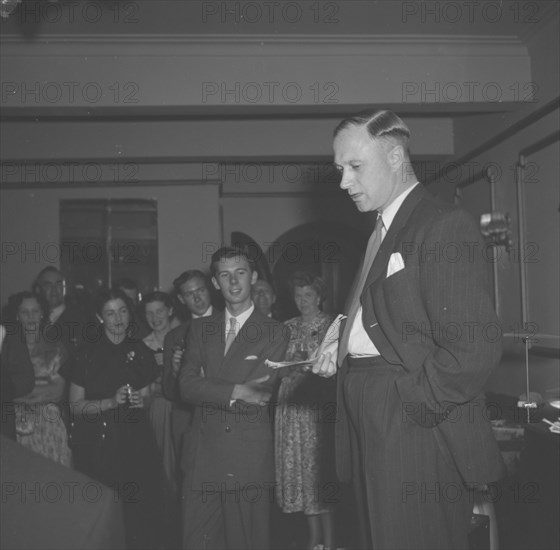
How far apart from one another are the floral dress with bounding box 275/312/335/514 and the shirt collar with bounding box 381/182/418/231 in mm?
2209

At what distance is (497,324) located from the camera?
1.58 metres

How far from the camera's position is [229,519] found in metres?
3.07

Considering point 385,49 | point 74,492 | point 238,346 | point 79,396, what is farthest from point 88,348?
point 74,492

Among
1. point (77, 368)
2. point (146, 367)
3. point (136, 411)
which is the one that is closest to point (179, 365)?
point (136, 411)

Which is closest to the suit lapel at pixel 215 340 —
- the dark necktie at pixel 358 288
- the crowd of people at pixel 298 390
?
the crowd of people at pixel 298 390

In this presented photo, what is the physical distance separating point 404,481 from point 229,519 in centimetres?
166

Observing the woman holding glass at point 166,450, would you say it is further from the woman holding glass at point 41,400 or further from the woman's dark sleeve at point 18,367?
the woman's dark sleeve at point 18,367

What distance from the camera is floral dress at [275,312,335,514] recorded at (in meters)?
4.01

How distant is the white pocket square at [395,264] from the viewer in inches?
64.2


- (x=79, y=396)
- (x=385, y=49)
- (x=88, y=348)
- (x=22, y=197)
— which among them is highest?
(x=385, y=49)

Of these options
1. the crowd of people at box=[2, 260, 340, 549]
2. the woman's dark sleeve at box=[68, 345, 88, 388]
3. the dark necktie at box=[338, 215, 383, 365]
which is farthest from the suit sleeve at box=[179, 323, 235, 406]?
the dark necktie at box=[338, 215, 383, 365]

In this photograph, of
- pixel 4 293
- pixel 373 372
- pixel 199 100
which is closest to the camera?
pixel 373 372

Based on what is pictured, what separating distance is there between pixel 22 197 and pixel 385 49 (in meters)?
4.21

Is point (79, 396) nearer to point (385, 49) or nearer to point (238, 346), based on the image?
point (238, 346)
